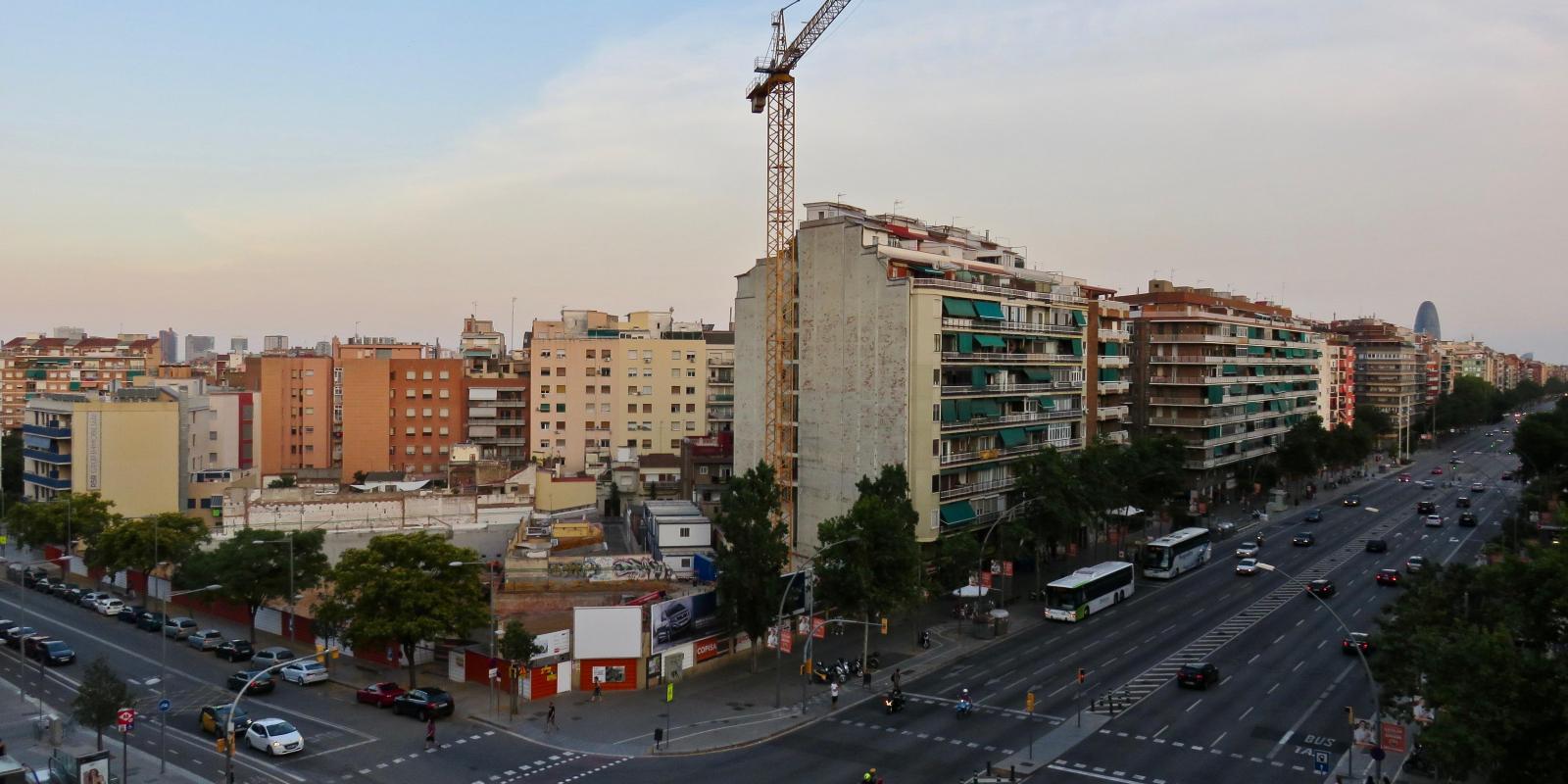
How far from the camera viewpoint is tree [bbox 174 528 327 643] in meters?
57.9

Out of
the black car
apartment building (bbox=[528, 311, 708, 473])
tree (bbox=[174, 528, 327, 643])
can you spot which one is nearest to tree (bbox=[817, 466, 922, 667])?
the black car

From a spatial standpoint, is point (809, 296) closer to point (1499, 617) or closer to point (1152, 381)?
point (1499, 617)

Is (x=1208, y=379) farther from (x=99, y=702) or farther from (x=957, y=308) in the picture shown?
(x=99, y=702)

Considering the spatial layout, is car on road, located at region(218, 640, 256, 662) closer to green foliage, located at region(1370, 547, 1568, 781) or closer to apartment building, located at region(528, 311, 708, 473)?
green foliage, located at region(1370, 547, 1568, 781)

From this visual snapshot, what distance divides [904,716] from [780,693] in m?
6.27

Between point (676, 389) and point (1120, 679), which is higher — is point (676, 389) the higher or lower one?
the higher one

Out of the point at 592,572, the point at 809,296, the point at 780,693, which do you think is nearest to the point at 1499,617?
the point at 780,693

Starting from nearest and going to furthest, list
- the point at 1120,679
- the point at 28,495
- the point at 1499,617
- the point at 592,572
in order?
the point at 1499,617 → the point at 1120,679 → the point at 592,572 → the point at 28,495

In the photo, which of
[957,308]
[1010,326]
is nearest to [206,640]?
[957,308]

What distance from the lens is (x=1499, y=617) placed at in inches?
1415

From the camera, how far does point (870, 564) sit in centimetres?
5369

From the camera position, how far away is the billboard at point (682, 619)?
5169 centimetres

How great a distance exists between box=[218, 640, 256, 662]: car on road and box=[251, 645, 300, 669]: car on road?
46cm

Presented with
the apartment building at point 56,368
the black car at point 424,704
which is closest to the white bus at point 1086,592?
the black car at point 424,704
